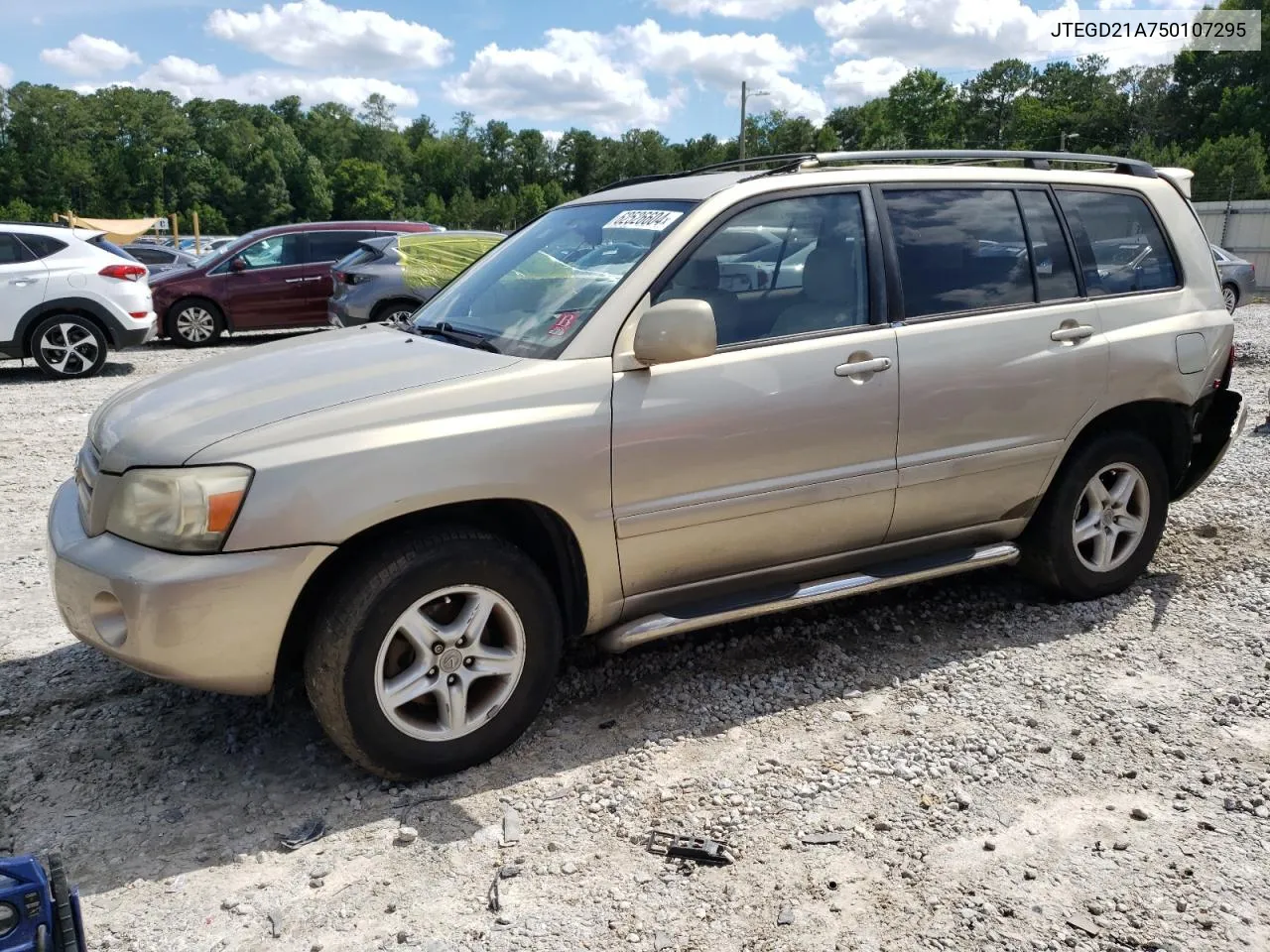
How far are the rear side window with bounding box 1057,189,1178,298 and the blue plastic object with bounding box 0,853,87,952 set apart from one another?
13.6 feet

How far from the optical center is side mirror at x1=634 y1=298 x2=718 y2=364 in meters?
3.27

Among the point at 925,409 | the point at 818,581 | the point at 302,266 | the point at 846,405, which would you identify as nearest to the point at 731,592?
the point at 818,581

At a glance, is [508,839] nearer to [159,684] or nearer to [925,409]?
[159,684]

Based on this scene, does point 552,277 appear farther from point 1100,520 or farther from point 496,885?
point 1100,520

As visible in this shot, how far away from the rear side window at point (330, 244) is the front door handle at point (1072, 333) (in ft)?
39.9

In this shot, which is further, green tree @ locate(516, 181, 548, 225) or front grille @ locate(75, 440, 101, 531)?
green tree @ locate(516, 181, 548, 225)

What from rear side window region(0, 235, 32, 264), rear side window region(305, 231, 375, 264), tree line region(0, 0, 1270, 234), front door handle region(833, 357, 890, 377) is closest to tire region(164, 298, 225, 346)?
rear side window region(305, 231, 375, 264)

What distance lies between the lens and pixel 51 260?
11031 mm

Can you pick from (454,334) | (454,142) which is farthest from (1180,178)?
(454,142)

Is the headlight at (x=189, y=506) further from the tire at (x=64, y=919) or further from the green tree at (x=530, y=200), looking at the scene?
A: the green tree at (x=530, y=200)

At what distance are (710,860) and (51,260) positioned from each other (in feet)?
35.8

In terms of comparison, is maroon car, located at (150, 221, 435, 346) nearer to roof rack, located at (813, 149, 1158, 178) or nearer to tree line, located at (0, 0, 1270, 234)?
roof rack, located at (813, 149, 1158, 178)

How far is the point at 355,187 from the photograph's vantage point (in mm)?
109875

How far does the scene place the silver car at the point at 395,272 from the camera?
38.8 ft
